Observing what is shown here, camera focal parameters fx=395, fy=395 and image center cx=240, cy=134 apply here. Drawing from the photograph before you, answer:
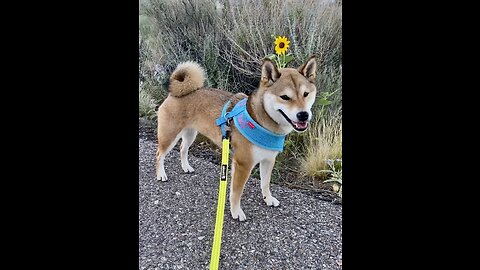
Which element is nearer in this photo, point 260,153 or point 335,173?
point 260,153

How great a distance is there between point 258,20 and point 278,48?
0.27 m

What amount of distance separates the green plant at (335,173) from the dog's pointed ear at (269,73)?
798 millimetres

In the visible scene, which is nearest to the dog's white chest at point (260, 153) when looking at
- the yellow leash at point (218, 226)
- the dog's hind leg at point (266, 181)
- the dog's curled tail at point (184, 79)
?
the dog's hind leg at point (266, 181)

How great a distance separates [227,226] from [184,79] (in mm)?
1046

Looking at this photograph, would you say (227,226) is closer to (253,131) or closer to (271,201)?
(271,201)

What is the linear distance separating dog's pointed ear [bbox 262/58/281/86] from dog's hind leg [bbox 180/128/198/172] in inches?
29.5

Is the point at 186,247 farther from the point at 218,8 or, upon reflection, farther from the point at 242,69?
the point at 218,8

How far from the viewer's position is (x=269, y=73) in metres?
2.41

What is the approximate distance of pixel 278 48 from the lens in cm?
280

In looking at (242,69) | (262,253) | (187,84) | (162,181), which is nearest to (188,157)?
(162,181)

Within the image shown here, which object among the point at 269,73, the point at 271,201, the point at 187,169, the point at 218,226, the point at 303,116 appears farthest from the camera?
the point at 187,169

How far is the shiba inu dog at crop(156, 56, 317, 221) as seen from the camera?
92.7 inches

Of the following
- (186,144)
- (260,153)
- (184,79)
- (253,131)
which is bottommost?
(186,144)

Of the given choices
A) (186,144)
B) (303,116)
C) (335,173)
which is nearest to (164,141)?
(186,144)
